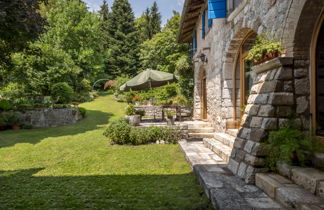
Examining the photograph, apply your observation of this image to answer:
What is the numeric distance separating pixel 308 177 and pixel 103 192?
288cm

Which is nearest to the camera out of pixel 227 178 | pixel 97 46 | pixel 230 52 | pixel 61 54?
pixel 227 178

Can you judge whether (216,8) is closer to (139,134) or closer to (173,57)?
(139,134)

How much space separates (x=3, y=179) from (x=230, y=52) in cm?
610

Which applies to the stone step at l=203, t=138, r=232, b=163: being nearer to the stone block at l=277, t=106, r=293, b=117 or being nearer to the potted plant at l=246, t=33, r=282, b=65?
the stone block at l=277, t=106, r=293, b=117

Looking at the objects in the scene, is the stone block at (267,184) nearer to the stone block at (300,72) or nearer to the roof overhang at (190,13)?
the stone block at (300,72)

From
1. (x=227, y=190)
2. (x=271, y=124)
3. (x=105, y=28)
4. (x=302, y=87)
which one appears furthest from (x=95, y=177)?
(x=105, y=28)

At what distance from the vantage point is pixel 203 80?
370 inches

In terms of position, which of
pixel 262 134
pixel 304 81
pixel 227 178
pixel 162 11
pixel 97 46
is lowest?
pixel 227 178

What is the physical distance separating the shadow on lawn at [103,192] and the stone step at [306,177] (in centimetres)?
111

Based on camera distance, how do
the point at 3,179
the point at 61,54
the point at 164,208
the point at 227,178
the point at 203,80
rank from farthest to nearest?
1. the point at 61,54
2. the point at 203,80
3. the point at 3,179
4. the point at 227,178
5. the point at 164,208

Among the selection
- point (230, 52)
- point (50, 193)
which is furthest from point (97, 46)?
point (50, 193)

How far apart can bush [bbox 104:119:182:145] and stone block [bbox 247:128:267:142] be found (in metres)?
3.96

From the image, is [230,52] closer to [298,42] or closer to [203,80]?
[298,42]

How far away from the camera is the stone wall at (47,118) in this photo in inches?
416
